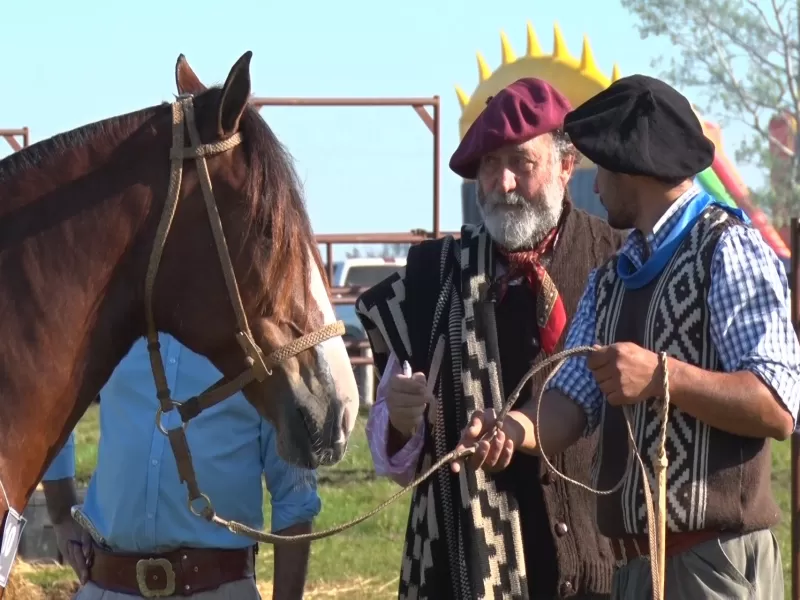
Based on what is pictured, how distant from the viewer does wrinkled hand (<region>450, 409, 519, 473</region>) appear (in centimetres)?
294

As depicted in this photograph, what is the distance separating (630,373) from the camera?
2639mm

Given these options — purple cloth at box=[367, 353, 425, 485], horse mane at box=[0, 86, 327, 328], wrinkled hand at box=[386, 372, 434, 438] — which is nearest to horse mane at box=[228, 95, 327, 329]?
horse mane at box=[0, 86, 327, 328]

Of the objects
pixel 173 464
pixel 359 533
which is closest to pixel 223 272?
pixel 173 464

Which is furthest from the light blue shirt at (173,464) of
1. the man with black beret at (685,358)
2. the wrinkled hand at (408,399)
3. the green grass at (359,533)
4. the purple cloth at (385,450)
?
the green grass at (359,533)

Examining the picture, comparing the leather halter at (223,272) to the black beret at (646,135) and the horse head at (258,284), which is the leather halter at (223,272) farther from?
the black beret at (646,135)

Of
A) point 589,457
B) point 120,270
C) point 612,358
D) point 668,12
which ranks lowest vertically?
point 589,457

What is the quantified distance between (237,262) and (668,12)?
2893 cm

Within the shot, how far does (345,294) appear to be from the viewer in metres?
12.6

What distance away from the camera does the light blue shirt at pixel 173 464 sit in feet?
11.0

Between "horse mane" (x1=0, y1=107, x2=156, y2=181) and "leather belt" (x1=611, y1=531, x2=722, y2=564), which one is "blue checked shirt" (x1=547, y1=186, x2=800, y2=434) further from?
"horse mane" (x1=0, y1=107, x2=156, y2=181)

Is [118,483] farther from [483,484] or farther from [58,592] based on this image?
[58,592]

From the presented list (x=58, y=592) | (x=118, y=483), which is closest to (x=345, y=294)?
(x=58, y=592)

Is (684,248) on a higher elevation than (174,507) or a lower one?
higher

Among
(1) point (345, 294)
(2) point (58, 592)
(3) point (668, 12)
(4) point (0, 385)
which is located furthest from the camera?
(3) point (668, 12)
